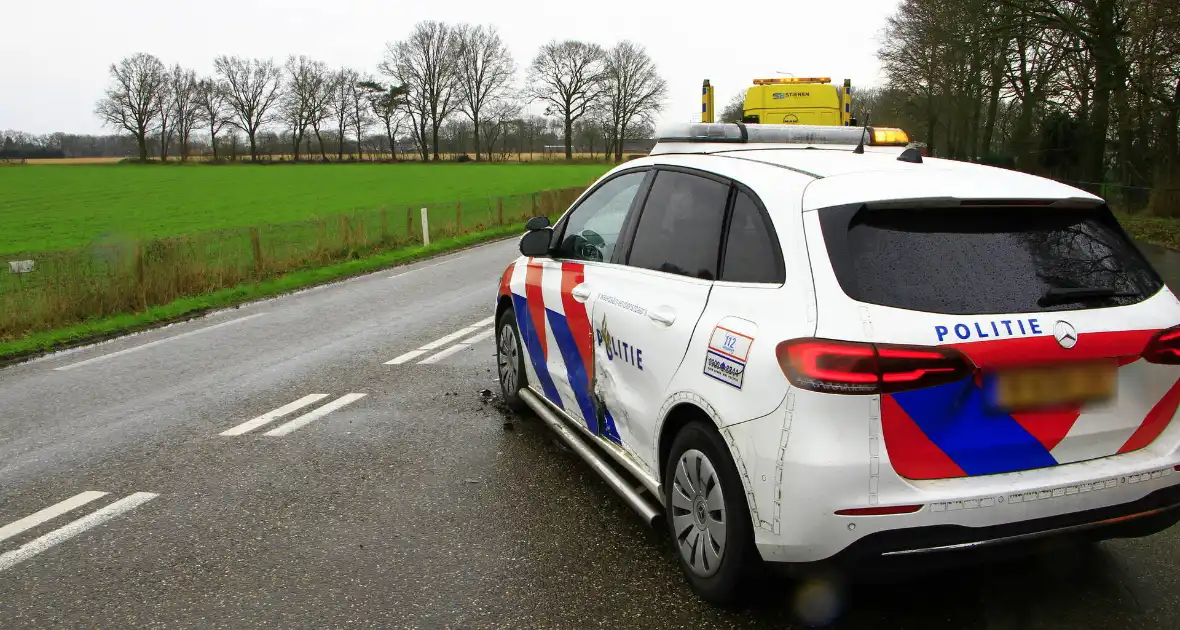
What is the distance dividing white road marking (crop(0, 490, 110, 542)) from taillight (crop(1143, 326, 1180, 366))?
481 cm

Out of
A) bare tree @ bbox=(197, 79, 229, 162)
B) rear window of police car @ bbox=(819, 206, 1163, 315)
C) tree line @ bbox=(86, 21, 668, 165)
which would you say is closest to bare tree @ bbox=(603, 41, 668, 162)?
tree line @ bbox=(86, 21, 668, 165)

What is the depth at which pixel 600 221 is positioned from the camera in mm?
4707

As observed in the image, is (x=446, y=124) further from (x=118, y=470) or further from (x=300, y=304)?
(x=118, y=470)

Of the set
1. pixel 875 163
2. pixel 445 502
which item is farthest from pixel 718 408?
pixel 445 502

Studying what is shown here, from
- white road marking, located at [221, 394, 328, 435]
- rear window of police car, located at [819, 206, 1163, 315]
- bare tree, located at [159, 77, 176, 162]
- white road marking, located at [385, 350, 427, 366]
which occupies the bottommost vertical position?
white road marking, located at [221, 394, 328, 435]

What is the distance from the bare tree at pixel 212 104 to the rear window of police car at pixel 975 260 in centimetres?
10776

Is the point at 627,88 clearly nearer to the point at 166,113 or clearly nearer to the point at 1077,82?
the point at 166,113

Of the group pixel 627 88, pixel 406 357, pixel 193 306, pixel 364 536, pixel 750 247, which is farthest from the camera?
pixel 627 88

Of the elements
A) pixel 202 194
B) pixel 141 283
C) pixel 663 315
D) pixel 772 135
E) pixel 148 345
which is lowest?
pixel 148 345

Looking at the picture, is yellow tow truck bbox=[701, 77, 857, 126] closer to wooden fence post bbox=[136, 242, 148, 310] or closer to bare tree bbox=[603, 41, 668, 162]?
wooden fence post bbox=[136, 242, 148, 310]

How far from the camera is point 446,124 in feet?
322

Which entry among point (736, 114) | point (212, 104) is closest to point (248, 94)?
point (212, 104)

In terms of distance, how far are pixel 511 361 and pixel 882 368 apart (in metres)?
3.53

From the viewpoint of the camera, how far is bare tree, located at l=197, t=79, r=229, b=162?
101 meters
